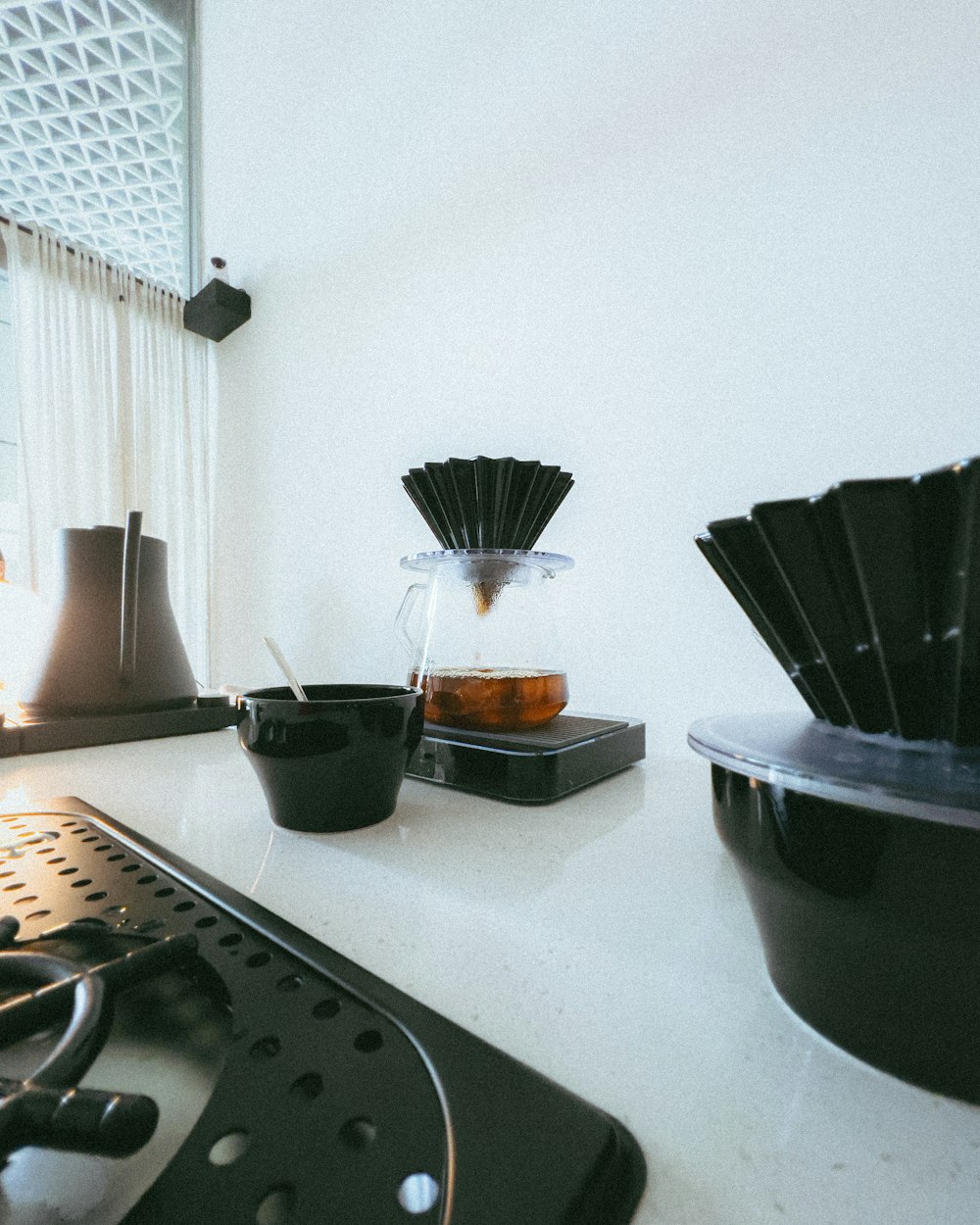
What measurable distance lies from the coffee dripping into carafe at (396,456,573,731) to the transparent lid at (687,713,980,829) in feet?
0.98

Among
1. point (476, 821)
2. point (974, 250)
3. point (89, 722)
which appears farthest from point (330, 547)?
point (974, 250)

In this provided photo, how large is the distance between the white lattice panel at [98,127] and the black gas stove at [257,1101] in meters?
2.11

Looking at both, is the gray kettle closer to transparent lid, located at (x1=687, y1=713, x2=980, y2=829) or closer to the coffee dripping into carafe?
the coffee dripping into carafe

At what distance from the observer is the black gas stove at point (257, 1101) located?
136mm

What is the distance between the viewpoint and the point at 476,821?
1.48ft

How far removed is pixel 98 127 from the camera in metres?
1.66

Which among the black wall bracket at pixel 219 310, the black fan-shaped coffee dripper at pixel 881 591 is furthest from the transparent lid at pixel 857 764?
the black wall bracket at pixel 219 310

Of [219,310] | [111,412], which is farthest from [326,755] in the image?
[111,412]

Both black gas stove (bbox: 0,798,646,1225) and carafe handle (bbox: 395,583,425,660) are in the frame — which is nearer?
black gas stove (bbox: 0,798,646,1225)

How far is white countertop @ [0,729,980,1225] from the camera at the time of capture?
15 centimetres

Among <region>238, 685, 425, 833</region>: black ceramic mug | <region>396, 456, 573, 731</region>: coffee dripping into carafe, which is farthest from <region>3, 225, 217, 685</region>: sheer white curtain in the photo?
<region>238, 685, 425, 833</region>: black ceramic mug

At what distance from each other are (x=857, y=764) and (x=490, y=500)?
491 mm

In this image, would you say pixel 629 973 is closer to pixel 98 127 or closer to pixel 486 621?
pixel 486 621

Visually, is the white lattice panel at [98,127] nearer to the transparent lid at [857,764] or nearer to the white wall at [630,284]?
the white wall at [630,284]
